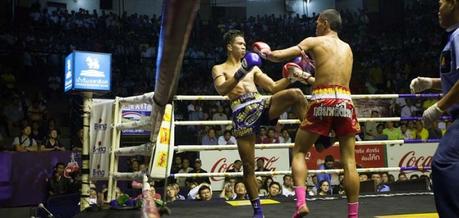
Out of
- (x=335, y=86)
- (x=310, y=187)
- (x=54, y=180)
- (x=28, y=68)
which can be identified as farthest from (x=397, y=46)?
(x=335, y=86)

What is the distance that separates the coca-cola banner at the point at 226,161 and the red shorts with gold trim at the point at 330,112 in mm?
3717

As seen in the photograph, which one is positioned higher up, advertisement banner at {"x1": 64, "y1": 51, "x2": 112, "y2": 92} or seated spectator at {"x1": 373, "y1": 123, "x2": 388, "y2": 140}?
advertisement banner at {"x1": 64, "y1": 51, "x2": 112, "y2": 92}

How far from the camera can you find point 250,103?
302 cm

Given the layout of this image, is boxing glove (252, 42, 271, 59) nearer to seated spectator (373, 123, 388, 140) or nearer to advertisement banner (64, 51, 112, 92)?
advertisement banner (64, 51, 112, 92)

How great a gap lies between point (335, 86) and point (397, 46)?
12.9 meters

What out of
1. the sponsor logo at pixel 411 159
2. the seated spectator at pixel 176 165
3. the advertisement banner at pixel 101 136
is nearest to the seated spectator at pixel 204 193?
the advertisement banner at pixel 101 136

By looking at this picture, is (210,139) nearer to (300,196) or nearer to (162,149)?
(162,149)

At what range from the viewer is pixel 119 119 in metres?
3.75

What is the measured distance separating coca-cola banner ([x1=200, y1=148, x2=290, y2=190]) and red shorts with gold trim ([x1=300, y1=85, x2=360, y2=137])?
146 inches

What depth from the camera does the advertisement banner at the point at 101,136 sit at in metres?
3.80

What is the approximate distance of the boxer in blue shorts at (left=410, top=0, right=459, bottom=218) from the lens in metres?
1.66

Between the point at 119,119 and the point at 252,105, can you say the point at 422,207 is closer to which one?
the point at 252,105

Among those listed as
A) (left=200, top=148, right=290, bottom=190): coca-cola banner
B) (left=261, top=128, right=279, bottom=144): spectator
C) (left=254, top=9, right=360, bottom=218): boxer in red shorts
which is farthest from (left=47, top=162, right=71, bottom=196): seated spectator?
(left=254, top=9, right=360, bottom=218): boxer in red shorts

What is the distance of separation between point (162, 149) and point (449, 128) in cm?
227
